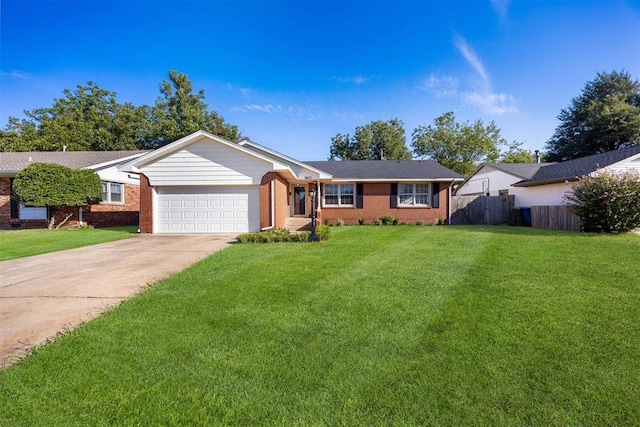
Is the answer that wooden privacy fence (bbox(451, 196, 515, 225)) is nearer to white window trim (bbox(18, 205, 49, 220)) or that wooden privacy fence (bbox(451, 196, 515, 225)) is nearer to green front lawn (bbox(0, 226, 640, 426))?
green front lawn (bbox(0, 226, 640, 426))

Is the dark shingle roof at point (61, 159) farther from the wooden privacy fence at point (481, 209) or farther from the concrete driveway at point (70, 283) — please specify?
the wooden privacy fence at point (481, 209)

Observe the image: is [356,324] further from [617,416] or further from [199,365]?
[617,416]

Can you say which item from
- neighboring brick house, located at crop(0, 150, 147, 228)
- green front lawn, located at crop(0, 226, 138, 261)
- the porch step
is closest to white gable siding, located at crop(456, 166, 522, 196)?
the porch step

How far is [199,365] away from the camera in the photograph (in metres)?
2.87

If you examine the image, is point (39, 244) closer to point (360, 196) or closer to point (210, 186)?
point (210, 186)

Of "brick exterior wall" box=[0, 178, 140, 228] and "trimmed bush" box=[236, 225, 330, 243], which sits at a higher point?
"brick exterior wall" box=[0, 178, 140, 228]

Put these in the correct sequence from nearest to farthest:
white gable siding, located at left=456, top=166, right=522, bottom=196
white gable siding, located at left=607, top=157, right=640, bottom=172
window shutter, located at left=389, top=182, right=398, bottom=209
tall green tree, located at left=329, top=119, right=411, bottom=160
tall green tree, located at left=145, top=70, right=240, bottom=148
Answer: white gable siding, located at left=607, top=157, right=640, bottom=172 → window shutter, located at left=389, top=182, right=398, bottom=209 → white gable siding, located at left=456, top=166, right=522, bottom=196 → tall green tree, located at left=145, top=70, right=240, bottom=148 → tall green tree, located at left=329, top=119, right=411, bottom=160

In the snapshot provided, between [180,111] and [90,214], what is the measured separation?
1956 centimetres

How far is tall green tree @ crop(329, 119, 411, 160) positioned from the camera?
4094cm

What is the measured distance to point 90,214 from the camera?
17.8m

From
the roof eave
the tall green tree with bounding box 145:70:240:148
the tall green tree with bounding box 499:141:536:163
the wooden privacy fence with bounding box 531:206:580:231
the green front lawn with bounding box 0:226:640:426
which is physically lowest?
the green front lawn with bounding box 0:226:640:426

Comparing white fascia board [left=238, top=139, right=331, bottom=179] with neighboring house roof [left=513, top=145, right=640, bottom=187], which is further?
neighboring house roof [left=513, top=145, right=640, bottom=187]

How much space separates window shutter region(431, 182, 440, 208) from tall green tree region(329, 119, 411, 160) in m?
23.1

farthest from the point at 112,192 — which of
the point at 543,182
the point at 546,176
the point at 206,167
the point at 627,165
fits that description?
the point at 627,165
